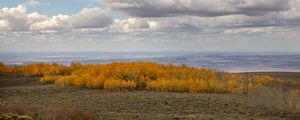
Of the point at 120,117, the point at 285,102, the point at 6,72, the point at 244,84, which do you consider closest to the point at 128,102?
the point at 120,117

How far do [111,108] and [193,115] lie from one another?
4.23 meters

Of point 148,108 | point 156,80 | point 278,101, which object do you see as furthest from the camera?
point 156,80

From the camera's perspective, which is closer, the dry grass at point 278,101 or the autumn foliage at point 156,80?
the dry grass at point 278,101

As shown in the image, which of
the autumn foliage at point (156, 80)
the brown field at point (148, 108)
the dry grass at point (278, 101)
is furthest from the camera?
the autumn foliage at point (156, 80)

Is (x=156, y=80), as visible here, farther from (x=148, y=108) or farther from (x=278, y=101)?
(x=278, y=101)

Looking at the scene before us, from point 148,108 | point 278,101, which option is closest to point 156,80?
point 148,108

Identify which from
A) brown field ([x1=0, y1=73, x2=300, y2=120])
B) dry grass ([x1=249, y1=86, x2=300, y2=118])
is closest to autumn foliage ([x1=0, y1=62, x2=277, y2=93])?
brown field ([x1=0, y1=73, x2=300, y2=120])

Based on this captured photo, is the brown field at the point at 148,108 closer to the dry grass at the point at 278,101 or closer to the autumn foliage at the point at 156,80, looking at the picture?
the dry grass at the point at 278,101

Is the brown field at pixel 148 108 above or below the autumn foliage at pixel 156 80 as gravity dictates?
below

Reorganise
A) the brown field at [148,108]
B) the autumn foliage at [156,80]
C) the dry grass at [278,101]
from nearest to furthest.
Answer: the brown field at [148,108], the dry grass at [278,101], the autumn foliage at [156,80]

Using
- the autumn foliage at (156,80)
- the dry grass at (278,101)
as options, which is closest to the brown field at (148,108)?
the dry grass at (278,101)

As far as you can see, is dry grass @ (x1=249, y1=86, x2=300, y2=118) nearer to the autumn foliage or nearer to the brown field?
the brown field

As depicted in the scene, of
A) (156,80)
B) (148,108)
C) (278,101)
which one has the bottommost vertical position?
(148,108)

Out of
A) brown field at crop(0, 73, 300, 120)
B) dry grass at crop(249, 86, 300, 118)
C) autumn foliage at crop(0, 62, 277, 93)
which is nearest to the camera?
brown field at crop(0, 73, 300, 120)
